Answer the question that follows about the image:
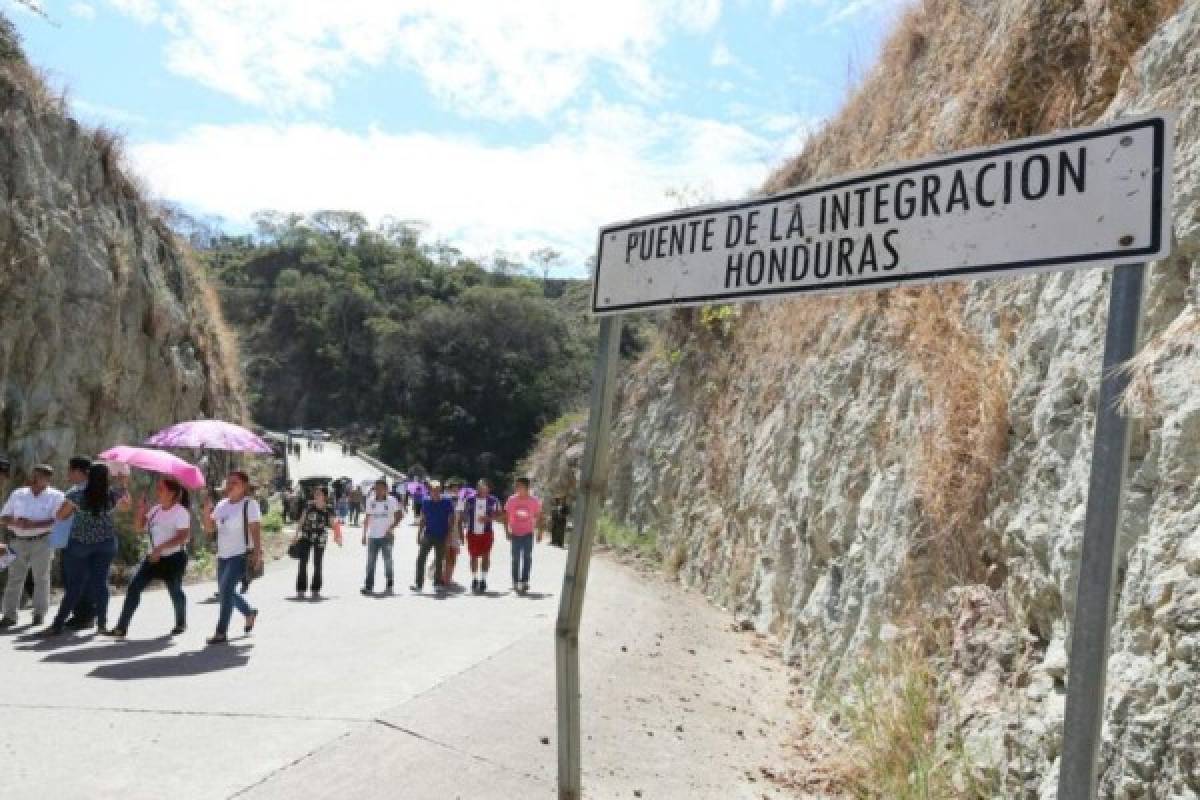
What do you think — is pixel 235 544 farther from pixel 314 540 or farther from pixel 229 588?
pixel 314 540

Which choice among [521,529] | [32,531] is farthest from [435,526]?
[32,531]

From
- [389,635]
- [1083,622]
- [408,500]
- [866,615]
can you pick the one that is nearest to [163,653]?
[389,635]

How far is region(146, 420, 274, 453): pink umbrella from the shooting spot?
13.6 m

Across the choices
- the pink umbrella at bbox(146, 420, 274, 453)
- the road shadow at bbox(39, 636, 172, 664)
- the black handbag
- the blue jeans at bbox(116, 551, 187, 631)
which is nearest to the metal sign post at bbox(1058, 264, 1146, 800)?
the road shadow at bbox(39, 636, 172, 664)

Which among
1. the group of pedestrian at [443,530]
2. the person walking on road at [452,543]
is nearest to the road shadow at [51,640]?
the group of pedestrian at [443,530]

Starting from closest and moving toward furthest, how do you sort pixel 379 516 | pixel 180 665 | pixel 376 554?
1. pixel 180 665
2. pixel 376 554
3. pixel 379 516

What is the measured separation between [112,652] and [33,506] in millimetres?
2082

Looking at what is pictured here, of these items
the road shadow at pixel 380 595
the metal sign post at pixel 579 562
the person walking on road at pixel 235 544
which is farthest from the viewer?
the road shadow at pixel 380 595

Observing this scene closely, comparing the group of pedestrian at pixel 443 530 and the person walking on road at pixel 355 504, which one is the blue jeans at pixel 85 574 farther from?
the person walking on road at pixel 355 504

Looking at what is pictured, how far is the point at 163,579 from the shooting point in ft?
29.2

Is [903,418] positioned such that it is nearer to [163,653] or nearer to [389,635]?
[389,635]

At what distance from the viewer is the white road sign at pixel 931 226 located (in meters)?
2.28

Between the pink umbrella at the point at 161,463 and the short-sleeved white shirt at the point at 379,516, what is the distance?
2.46 metres

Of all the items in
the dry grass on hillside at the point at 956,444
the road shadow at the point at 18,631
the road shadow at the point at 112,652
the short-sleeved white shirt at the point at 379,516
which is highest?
the dry grass on hillside at the point at 956,444
